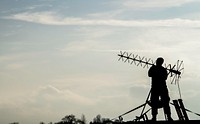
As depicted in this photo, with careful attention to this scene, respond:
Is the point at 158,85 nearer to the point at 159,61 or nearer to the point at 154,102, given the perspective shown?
the point at 154,102

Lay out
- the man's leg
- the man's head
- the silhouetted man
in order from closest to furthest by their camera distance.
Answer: the man's leg → the silhouetted man → the man's head

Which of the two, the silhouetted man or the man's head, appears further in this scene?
the man's head

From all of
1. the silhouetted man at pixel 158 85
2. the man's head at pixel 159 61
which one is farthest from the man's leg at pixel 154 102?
the man's head at pixel 159 61

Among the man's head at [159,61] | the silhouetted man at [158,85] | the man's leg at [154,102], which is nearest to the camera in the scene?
the man's leg at [154,102]

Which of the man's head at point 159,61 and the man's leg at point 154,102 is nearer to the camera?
the man's leg at point 154,102

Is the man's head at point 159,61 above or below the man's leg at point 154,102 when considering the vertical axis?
above

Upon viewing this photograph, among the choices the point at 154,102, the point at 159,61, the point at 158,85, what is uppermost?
the point at 159,61

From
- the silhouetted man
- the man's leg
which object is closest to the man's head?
the silhouetted man

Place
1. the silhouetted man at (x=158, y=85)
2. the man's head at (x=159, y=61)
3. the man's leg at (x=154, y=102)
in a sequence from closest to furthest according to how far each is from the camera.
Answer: the man's leg at (x=154, y=102)
the silhouetted man at (x=158, y=85)
the man's head at (x=159, y=61)

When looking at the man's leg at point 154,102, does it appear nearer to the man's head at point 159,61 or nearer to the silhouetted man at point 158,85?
the silhouetted man at point 158,85

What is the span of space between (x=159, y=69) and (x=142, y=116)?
9.23ft

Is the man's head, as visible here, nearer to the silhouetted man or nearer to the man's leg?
the silhouetted man

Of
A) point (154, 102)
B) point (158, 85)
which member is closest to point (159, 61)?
point (158, 85)

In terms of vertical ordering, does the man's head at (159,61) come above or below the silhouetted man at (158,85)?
above
